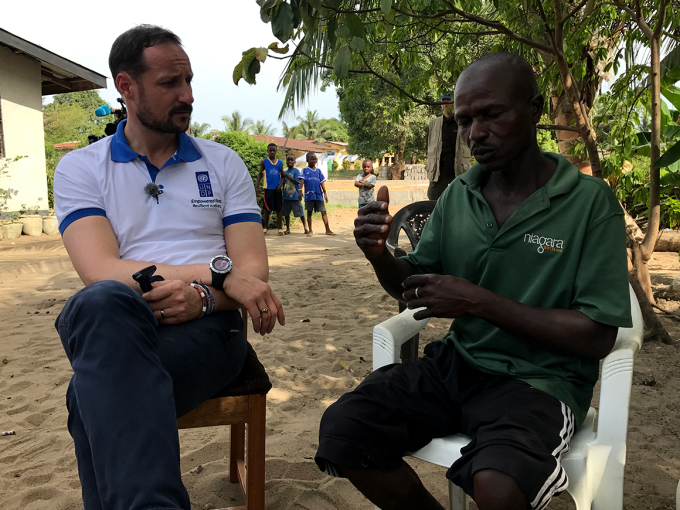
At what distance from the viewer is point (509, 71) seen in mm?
1707

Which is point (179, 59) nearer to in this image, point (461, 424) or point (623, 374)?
point (461, 424)

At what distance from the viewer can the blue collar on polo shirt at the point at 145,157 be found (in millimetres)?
2221

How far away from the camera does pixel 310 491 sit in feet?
7.89

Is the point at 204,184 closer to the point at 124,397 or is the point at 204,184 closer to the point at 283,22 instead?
the point at 283,22

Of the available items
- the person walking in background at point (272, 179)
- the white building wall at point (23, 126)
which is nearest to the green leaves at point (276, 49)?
the person walking in background at point (272, 179)

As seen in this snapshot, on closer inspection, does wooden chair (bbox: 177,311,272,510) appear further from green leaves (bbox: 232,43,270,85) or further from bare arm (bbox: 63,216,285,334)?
green leaves (bbox: 232,43,270,85)

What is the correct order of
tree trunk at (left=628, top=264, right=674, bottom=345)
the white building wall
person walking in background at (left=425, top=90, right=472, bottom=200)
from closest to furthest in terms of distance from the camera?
tree trunk at (left=628, top=264, right=674, bottom=345) < person walking in background at (left=425, top=90, right=472, bottom=200) < the white building wall

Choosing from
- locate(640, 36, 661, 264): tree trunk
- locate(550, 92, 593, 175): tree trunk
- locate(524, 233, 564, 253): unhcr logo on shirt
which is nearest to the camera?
locate(524, 233, 564, 253): unhcr logo on shirt

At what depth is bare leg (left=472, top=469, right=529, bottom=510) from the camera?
4.33 feet

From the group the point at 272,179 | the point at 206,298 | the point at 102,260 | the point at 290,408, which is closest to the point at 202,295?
the point at 206,298

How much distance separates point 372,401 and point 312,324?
3.33m

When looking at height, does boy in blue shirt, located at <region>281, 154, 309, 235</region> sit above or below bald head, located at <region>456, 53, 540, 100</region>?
below

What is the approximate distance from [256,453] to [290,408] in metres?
1.28

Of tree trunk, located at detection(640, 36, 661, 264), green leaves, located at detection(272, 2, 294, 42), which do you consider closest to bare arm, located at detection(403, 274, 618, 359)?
green leaves, located at detection(272, 2, 294, 42)
